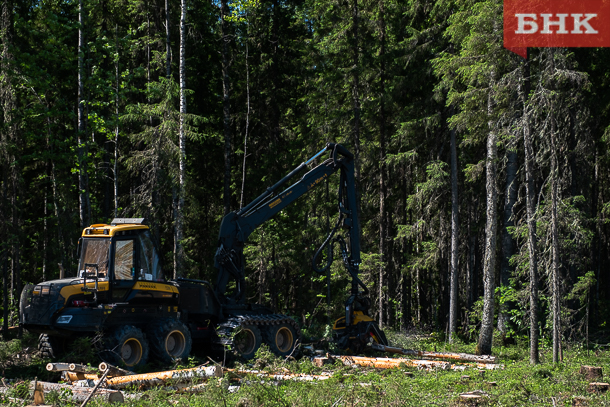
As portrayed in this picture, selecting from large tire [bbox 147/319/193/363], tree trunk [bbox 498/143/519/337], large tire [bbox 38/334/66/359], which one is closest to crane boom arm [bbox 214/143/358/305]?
large tire [bbox 147/319/193/363]

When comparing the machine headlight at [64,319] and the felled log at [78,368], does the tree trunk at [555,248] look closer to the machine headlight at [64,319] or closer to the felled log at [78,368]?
the felled log at [78,368]

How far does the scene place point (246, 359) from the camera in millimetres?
13898

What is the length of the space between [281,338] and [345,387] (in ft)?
18.3

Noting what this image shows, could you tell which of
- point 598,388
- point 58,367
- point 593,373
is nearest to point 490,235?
point 593,373

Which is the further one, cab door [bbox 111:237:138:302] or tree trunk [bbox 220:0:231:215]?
tree trunk [bbox 220:0:231:215]

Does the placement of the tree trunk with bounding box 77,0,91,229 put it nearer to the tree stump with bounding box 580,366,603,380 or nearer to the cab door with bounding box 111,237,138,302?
the cab door with bounding box 111,237,138,302

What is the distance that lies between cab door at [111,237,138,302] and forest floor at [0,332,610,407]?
1444mm

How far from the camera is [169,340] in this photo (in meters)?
13.0

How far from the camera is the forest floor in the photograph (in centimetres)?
851

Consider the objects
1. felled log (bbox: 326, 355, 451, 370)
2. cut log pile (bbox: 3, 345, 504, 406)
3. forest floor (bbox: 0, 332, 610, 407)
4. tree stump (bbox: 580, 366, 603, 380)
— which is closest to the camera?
forest floor (bbox: 0, 332, 610, 407)

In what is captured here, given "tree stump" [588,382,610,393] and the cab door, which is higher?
the cab door

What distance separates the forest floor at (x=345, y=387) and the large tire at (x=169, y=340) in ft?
1.00

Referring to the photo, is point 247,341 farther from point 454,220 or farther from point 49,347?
point 454,220

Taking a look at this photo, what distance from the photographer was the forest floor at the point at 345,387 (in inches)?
335
